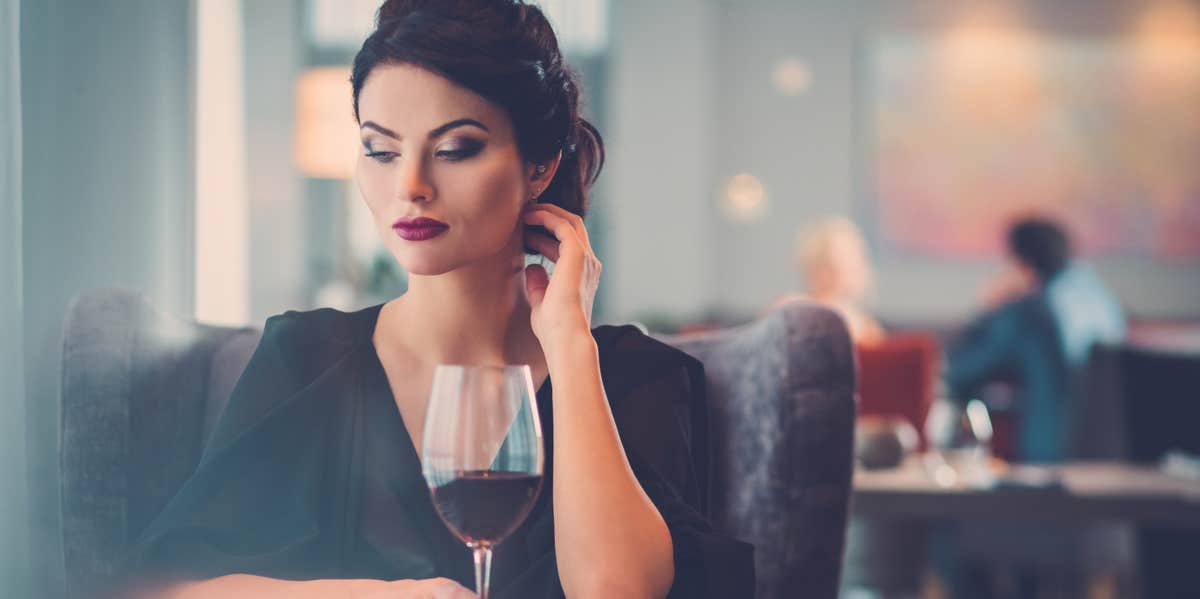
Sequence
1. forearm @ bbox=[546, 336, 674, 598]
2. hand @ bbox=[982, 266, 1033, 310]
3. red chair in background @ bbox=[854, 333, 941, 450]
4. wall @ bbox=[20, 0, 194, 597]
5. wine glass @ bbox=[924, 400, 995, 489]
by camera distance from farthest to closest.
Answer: hand @ bbox=[982, 266, 1033, 310]
red chair in background @ bbox=[854, 333, 941, 450]
wine glass @ bbox=[924, 400, 995, 489]
wall @ bbox=[20, 0, 194, 597]
forearm @ bbox=[546, 336, 674, 598]

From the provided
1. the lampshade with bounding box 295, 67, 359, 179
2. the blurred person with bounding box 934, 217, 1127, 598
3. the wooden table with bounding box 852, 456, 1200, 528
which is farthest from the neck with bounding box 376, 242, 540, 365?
the blurred person with bounding box 934, 217, 1127, 598

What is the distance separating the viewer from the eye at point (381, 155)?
39.9 inches

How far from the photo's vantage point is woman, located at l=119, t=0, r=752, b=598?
3.27 feet

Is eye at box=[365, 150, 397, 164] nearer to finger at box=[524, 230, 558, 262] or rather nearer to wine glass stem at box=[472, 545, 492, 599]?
finger at box=[524, 230, 558, 262]

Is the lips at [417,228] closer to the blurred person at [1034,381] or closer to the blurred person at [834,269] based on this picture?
the blurred person at [1034,381]

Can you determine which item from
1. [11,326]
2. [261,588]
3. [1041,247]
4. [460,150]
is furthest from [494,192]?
[1041,247]

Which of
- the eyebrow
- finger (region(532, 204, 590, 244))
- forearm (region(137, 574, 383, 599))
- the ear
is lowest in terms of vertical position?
forearm (region(137, 574, 383, 599))

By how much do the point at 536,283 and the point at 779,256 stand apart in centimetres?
602

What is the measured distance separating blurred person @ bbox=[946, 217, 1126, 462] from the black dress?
3.41 metres

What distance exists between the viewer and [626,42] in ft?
22.0

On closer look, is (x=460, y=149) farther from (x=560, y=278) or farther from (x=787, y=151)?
(x=787, y=151)

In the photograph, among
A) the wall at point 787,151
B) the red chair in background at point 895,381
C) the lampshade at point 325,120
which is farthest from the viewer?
the wall at point 787,151

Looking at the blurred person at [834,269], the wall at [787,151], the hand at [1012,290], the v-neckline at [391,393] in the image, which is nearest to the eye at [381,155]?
the v-neckline at [391,393]

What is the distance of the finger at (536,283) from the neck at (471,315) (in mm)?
23
